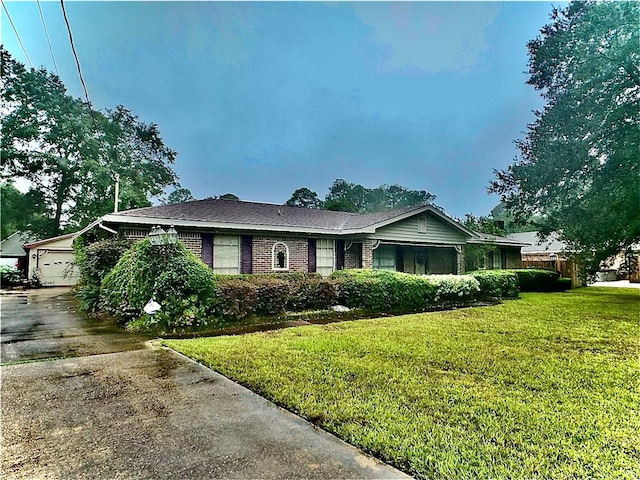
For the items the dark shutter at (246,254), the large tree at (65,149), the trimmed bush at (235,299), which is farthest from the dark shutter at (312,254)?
the large tree at (65,149)

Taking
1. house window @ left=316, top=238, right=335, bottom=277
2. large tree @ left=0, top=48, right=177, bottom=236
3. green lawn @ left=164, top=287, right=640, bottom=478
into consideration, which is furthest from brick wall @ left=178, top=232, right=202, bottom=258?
large tree @ left=0, top=48, right=177, bottom=236

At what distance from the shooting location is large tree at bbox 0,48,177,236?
86.2 feet

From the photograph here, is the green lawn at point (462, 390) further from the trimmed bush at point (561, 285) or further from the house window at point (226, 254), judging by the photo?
the trimmed bush at point (561, 285)

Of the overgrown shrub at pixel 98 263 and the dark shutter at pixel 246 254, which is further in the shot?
the dark shutter at pixel 246 254

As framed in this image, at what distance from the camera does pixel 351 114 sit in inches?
1332

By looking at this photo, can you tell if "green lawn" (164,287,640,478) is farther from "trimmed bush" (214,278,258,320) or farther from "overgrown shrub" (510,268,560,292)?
"overgrown shrub" (510,268,560,292)

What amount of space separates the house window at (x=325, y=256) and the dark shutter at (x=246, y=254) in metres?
2.91

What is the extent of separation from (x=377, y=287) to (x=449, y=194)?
42.5 meters

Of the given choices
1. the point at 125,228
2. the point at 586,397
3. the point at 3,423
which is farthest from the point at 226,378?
the point at 125,228

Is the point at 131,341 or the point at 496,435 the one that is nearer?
the point at 496,435

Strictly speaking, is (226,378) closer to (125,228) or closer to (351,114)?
(125,228)

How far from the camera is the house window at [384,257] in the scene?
57.2 ft

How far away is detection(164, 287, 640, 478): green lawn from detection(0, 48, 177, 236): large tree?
2450 cm

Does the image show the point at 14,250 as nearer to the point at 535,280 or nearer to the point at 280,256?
the point at 280,256
